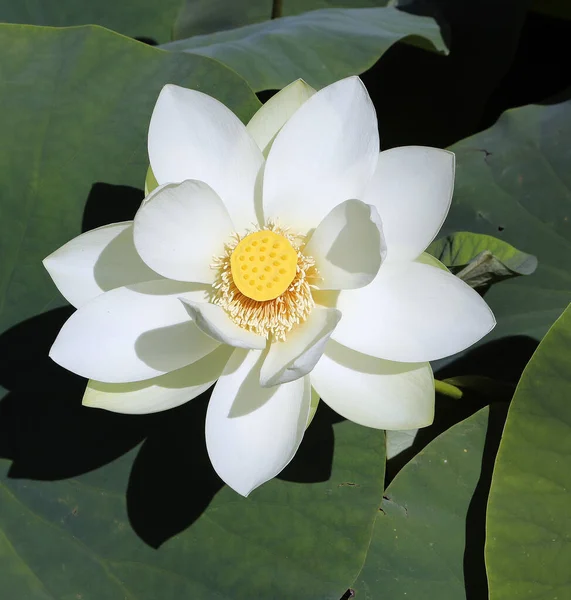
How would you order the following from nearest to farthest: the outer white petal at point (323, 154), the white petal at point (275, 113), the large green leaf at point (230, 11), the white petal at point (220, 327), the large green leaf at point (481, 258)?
the white petal at point (220, 327) < the outer white petal at point (323, 154) < the white petal at point (275, 113) < the large green leaf at point (481, 258) < the large green leaf at point (230, 11)

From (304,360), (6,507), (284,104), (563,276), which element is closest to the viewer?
(304,360)

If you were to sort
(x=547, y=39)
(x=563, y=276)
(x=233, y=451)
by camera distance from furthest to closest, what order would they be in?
(x=547, y=39) → (x=563, y=276) → (x=233, y=451)

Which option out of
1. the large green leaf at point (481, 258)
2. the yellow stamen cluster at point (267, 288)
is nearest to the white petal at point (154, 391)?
the yellow stamen cluster at point (267, 288)

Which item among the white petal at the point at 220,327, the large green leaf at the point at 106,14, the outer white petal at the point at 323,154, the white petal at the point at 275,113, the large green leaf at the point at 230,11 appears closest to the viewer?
the white petal at the point at 220,327

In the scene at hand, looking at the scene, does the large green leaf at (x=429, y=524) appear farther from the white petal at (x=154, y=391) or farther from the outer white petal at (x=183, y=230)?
the outer white petal at (x=183, y=230)

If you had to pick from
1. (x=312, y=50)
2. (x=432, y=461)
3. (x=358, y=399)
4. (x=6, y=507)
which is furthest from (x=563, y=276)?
(x=6, y=507)

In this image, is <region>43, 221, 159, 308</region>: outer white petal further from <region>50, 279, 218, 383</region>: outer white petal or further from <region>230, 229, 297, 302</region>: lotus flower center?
<region>230, 229, 297, 302</region>: lotus flower center

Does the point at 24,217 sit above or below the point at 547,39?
below

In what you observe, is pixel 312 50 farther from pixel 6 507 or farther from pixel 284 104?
pixel 6 507
